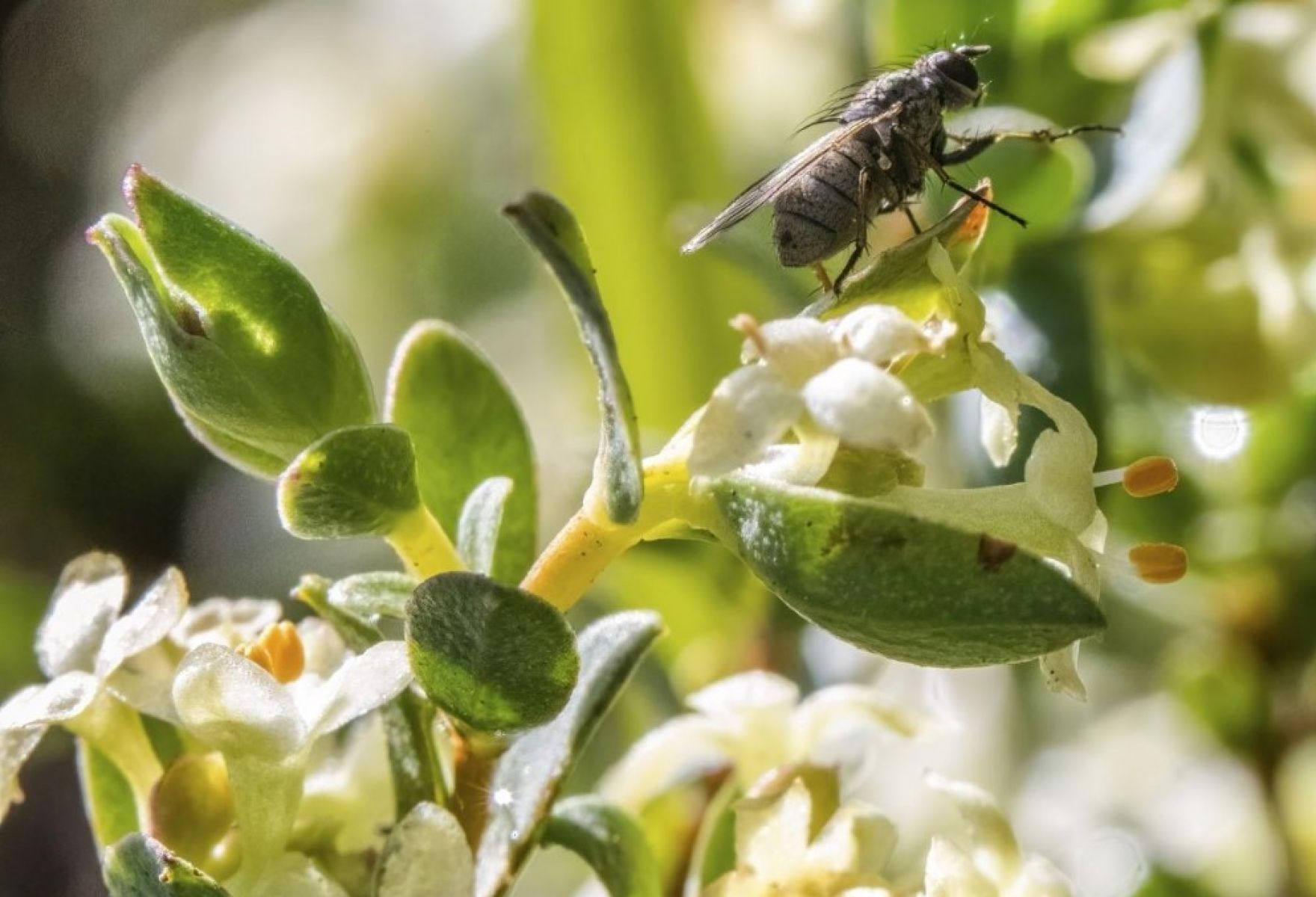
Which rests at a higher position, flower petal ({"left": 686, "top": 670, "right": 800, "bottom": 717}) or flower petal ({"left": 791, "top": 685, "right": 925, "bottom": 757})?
flower petal ({"left": 686, "top": 670, "right": 800, "bottom": 717})

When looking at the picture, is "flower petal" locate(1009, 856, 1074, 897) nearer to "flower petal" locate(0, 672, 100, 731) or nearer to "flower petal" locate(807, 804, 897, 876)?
Answer: "flower petal" locate(807, 804, 897, 876)

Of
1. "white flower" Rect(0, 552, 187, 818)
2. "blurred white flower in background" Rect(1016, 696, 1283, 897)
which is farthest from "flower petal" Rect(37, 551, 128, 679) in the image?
"blurred white flower in background" Rect(1016, 696, 1283, 897)

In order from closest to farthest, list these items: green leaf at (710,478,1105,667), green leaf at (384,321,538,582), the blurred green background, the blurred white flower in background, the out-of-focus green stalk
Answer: green leaf at (710,478,1105,667)
green leaf at (384,321,538,582)
the blurred green background
the blurred white flower in background
the out-of-focus green stalk

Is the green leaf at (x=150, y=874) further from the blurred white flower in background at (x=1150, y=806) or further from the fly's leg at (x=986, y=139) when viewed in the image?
the blurred white flower in background at (x=1150, y=806)

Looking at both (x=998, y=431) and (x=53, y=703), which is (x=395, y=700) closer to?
(x=53, y=703)

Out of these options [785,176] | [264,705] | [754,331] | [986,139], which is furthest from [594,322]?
[986,139]

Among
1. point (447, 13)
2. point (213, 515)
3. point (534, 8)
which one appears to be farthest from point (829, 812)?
point (447, 13)

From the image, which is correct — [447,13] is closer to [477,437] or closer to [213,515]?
[213,515]
